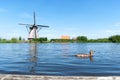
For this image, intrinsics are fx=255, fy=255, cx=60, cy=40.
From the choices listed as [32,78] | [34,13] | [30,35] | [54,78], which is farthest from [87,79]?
[34,13]

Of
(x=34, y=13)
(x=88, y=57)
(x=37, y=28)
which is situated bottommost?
(x=88, y=57)

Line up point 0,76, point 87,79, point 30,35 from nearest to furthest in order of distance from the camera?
point 87,79
point 0,76
point 30,35

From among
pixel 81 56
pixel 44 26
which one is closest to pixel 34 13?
pixel 44 26

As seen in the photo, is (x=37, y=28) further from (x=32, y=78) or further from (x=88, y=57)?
(x=32, y=78)

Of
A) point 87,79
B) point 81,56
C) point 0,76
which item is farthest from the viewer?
point 81,56

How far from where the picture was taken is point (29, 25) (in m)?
107

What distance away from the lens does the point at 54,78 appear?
11.5 metres

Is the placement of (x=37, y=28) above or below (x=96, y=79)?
above

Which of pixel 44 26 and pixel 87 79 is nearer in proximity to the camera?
pixel 87 79

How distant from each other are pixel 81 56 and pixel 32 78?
3173 cm

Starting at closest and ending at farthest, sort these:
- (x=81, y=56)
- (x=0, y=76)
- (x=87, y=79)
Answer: (x=87, y=79) < (x=0, y=76) < (x=81, y=56)

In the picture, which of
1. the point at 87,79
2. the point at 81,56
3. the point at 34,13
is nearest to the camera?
the point at 87,79

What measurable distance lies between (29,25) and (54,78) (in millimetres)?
96586

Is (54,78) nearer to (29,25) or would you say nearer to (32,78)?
(32,78)
